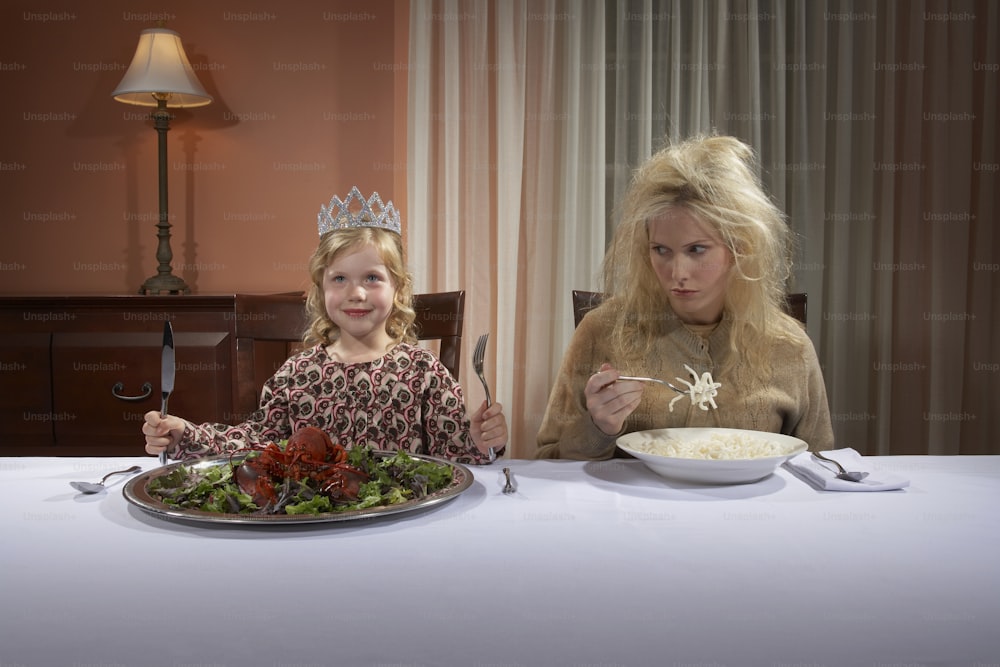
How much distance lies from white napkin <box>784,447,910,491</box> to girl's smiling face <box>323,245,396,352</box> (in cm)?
99

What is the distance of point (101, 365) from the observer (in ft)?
9.53

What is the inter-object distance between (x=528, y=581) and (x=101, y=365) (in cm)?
248

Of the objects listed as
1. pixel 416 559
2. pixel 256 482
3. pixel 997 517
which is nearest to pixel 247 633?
pixel 416 559

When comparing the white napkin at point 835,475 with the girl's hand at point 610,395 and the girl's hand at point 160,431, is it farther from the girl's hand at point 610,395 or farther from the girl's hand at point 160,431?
the girl's hand at point 160,431

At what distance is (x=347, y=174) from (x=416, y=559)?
2.78 metres

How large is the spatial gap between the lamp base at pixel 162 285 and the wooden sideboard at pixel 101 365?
25 cm

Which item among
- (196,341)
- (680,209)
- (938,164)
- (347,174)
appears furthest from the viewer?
(347,174)

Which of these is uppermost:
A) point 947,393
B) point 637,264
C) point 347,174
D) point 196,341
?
point 347,174

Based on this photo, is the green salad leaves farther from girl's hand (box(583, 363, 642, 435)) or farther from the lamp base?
the lamp base

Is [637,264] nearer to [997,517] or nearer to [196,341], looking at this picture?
[997,517]

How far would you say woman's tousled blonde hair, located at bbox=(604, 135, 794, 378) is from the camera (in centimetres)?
168

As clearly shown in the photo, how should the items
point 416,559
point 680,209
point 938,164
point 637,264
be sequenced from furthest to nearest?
point 938,164 → point 637,264 → point 680,209 → point 416,559

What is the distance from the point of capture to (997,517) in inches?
45.5

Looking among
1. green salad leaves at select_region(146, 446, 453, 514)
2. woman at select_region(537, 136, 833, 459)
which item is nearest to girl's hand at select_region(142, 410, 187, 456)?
green salad leaves at select_region(146, 446, 453, 514)
